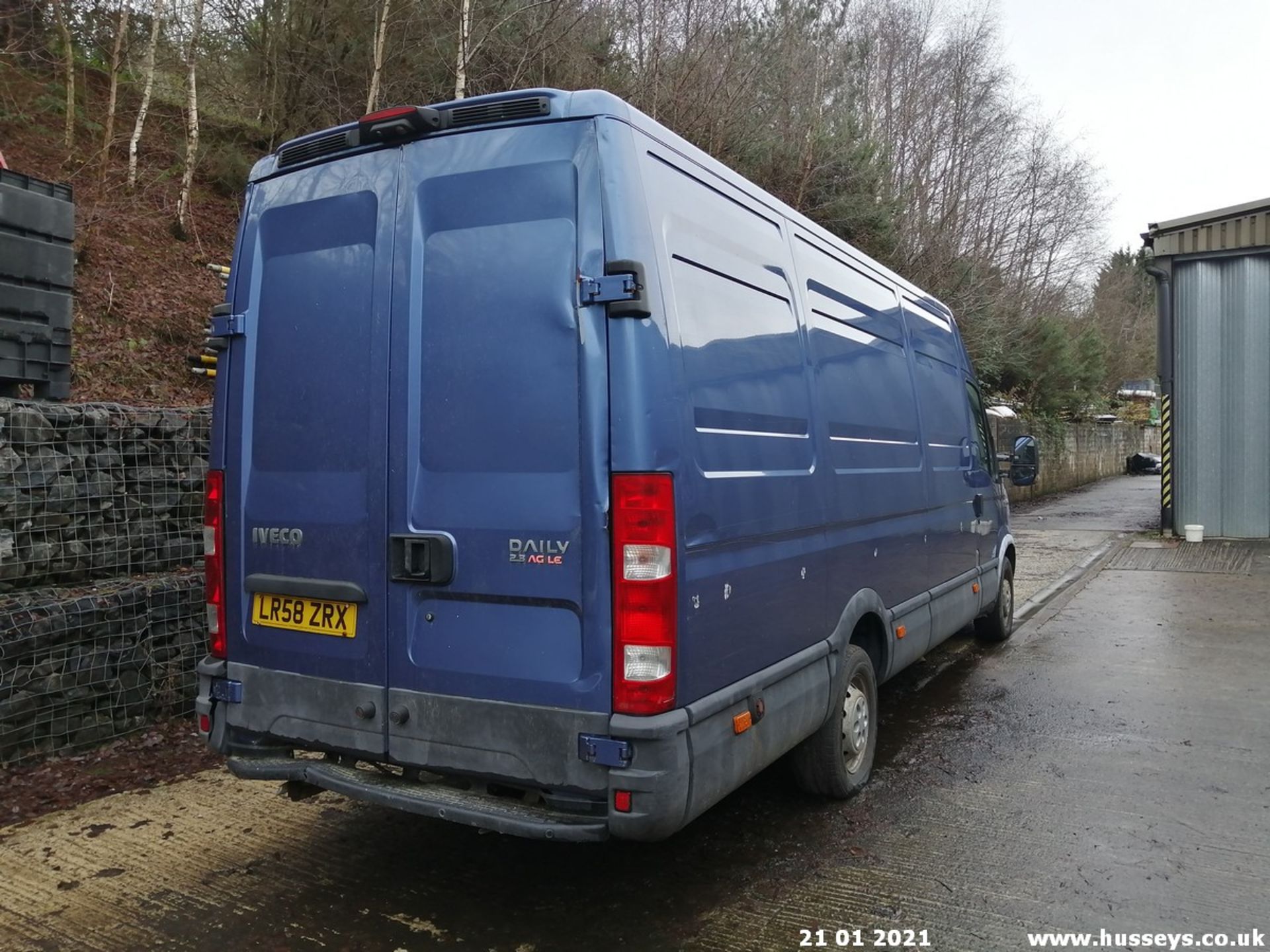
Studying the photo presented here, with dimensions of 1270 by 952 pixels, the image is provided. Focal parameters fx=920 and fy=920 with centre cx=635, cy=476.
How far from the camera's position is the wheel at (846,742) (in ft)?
13.5

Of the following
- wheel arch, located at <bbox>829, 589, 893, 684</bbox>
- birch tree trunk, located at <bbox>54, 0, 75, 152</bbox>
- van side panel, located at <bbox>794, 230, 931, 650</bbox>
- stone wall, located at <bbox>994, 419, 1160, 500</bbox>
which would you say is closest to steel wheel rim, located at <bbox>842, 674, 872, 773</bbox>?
wheel arch, located at <bbox>829, 589, 893, 684</bbox>

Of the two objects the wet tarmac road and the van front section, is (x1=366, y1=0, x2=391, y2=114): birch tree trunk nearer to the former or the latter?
the van front section

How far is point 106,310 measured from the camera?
877 centimetres

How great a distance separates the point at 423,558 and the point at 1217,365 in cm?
1433

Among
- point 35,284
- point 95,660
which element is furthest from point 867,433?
point 35,284

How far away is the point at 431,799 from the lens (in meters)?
3.08

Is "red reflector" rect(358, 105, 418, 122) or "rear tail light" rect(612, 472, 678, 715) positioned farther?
"red reflector" rect(358, 105, 418, 122)

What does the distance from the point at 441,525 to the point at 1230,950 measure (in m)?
2.98

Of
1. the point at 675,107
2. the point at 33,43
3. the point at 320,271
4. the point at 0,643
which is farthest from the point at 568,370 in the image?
the point at 33,43

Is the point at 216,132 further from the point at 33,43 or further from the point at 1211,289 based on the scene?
the point at 1211,289

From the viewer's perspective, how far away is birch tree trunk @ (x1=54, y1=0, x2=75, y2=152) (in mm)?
10734

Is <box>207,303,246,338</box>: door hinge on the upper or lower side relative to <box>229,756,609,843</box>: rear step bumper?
upper

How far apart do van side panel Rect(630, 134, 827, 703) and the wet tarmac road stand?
898 millimetres

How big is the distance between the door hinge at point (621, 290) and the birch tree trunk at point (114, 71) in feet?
35.3
